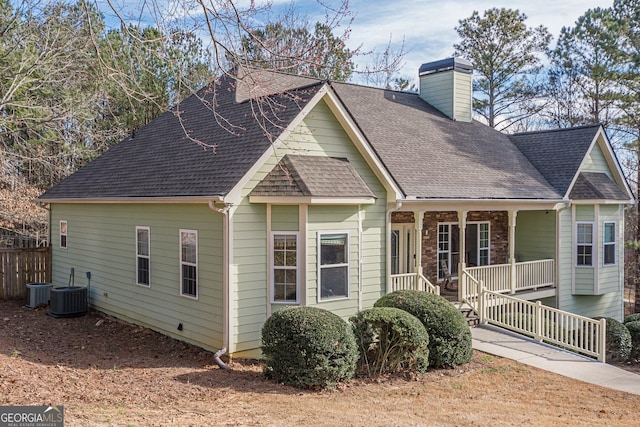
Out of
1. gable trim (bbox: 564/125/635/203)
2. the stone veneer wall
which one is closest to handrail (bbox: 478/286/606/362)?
the stone veneer wall

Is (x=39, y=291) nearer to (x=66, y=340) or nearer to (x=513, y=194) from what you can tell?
(x=66, y=340)

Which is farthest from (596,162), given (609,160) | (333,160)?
(333,160)

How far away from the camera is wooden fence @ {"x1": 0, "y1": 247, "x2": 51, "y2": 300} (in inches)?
699

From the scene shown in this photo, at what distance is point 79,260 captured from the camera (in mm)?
16734

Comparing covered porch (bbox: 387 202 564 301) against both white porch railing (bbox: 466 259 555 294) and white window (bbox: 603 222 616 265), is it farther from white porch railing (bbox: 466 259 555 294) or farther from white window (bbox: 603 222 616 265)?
white window (bbox: 603 222 616 265)

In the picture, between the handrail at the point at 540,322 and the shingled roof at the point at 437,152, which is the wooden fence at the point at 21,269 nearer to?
the shingled roof at the point at 437,152

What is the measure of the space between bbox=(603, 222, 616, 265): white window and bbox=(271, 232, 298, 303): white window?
12.1 m

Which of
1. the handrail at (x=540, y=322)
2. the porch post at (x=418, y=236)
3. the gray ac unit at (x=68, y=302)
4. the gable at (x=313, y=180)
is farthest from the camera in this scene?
the gray ac unit at (x=68, y=302)

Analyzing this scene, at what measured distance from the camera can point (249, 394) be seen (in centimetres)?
895

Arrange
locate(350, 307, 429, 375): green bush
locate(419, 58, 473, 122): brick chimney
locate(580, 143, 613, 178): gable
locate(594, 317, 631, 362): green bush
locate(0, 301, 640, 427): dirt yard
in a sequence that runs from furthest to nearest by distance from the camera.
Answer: locate(419, 58, 473, 122): brick chimney → locate(580, 143, 613, 178): gable → locate(594, 317, 631, 362): green bush → locate(350, 307, 429, 375): green bush → locate(0, 301, 640, 427): dirt yard

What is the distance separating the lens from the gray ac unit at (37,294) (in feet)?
54.6

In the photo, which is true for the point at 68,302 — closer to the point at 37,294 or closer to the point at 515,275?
the point at 37,294

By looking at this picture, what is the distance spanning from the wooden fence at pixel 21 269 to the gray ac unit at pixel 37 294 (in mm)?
1317

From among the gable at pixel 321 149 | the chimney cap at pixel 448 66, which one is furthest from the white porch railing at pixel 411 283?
the chimney cap at pixel 448 66
